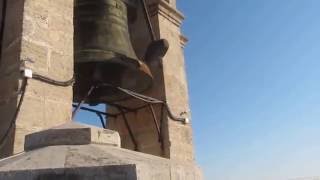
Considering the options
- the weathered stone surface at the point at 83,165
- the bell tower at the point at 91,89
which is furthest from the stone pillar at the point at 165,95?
the weathered stone surface at the point at 83,165

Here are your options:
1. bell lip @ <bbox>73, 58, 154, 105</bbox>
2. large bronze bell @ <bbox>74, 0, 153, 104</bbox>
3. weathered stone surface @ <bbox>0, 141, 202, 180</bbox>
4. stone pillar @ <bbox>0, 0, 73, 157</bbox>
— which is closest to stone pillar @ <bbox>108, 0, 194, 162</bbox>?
bell lip @ <bbox>73, 58, 154, 105</bbox>

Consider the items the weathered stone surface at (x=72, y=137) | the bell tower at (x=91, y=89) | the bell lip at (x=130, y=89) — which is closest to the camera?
the bell tower at (x=91, y=89)

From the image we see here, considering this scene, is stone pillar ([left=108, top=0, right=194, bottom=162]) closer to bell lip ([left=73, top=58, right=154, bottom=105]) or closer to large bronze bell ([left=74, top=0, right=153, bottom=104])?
bell lip ([left=73, top=58, right=154, bottom=105])

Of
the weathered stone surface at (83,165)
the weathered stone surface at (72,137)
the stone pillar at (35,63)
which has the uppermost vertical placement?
the stone pillar at (35,63)

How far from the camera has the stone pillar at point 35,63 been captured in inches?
163

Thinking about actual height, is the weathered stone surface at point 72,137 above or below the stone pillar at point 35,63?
below

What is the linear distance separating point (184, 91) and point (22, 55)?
3.23 metres

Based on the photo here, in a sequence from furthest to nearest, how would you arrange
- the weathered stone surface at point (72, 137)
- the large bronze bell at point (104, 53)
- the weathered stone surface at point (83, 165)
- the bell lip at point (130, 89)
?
1. the bell lip at point (130, 89)
2. the large bronze bell at point (104, 53)
3. the weathered stone surface at point (72, 137)
4. the weathered stone surface at point (83, 165)

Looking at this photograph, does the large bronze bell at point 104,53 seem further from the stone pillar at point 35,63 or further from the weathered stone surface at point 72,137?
the weathered stone surface at point 72,137

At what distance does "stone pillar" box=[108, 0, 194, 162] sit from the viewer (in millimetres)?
6184

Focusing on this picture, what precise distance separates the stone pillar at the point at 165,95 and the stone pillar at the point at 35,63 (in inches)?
75.4

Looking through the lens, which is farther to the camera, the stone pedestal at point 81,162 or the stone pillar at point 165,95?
the stone pillar at point 165,95

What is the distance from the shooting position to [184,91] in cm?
689

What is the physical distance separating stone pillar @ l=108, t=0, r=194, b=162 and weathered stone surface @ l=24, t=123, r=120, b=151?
380 cm
